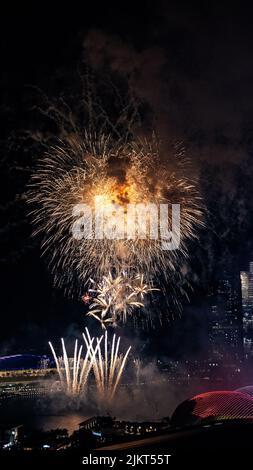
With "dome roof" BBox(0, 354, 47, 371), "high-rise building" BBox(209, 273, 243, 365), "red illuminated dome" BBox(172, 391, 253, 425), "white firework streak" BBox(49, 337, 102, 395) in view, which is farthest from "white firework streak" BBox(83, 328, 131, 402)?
"high-rise building" BBox(209, 273, 243, 365)

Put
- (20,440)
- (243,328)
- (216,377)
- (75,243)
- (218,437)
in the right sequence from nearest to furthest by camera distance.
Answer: (218,437), (75,243), (20,440), (216,377), (243,328)

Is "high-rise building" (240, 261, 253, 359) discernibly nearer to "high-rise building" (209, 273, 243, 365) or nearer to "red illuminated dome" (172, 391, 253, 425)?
"high-rise building" (209, 273, 243, 365)

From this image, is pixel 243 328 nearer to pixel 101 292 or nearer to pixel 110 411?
pixel 110 411

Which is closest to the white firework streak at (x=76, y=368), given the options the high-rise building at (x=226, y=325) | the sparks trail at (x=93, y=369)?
the sparks trail at (x=93, y=369)

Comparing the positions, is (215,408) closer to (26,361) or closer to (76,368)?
(76,368)
